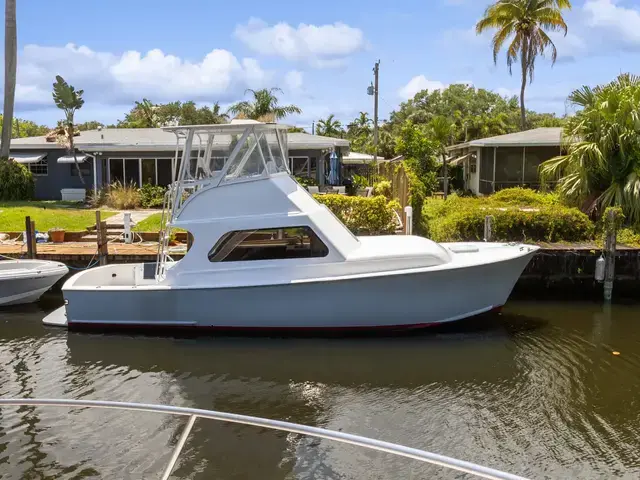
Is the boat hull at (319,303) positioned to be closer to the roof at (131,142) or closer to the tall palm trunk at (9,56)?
the roof at (131,142)

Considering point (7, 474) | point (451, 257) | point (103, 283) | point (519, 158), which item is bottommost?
point (7, 474)

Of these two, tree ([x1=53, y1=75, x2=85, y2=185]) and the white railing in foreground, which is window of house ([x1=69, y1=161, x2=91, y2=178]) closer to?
tree ([x1=53, y1=75, x2=85, y2=185])

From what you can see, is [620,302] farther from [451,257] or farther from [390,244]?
[390,244]

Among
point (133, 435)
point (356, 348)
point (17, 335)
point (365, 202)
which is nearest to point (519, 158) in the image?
point (365, 202)

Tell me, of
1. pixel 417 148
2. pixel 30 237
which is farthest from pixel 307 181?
pixel 30 237

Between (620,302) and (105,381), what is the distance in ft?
35.8

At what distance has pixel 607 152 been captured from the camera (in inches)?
622

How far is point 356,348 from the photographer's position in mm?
10609

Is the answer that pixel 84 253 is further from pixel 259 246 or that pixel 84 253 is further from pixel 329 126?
pixel 329 126

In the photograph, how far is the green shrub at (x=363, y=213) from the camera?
1636cm

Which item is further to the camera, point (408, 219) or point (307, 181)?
point (307, 181)

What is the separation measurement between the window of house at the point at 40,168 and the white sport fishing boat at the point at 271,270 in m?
17.9

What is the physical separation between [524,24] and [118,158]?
2114cm

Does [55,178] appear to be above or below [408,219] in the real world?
above
